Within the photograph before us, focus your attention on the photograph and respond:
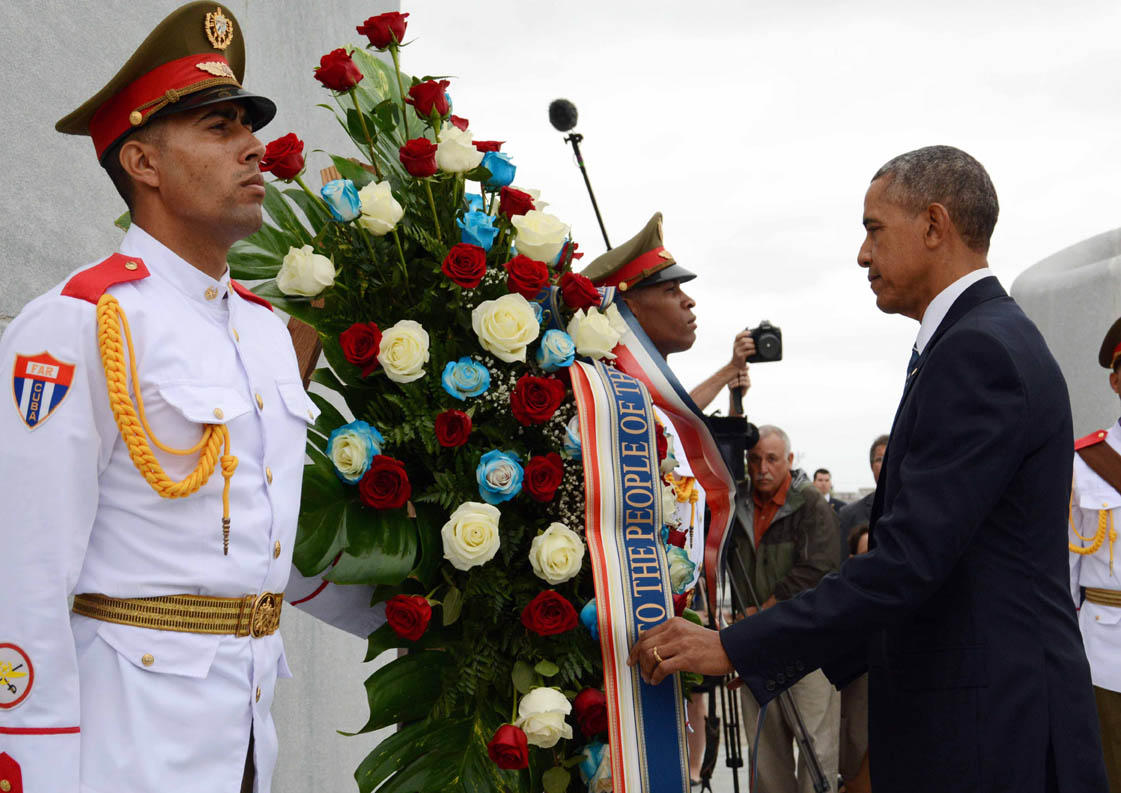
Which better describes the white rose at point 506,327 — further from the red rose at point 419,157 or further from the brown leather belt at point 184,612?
the brown leather belt at point 184,612

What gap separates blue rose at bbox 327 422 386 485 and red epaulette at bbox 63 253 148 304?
0.60 meters

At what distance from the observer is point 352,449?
2.24 m

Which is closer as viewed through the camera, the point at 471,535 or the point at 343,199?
the point at 471,535

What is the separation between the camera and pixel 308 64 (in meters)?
4.32

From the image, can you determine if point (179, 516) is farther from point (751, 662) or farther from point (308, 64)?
point (308, 64)

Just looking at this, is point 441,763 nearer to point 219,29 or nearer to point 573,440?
point 573,440

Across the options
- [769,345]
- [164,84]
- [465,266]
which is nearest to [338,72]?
[465,266]

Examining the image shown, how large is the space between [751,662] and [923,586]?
39 centimetres

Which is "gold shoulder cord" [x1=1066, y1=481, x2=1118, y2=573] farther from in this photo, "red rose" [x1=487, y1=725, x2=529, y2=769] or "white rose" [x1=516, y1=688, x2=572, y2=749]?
"red rose" [x1=487, y1=725, x2=529, y2=769]

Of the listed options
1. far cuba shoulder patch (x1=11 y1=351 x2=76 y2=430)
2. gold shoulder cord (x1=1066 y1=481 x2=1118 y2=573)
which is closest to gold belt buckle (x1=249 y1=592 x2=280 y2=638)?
far cuba shoulder patch (x1=11 y1=351 x2=76 y2=430)

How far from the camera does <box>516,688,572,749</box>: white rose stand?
2.18 meters

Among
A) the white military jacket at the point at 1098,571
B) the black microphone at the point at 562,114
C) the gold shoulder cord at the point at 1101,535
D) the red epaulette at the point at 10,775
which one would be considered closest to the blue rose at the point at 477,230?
the black microphone at the point at 562,114

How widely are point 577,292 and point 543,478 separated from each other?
465 millimetres

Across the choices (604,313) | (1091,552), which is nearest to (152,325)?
(604,313)
